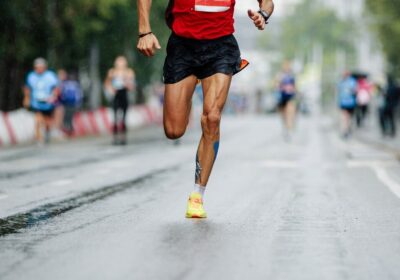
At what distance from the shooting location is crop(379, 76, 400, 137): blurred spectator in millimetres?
34375

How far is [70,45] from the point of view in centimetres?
3700

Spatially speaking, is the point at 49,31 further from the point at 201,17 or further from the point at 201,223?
the point at 201,223

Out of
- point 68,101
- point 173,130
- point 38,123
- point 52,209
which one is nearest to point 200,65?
point 173,130

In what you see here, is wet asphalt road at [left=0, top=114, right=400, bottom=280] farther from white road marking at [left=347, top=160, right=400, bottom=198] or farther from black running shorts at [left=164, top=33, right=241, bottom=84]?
black running shorts at [left=164, top=33, right=241, bottom=84]

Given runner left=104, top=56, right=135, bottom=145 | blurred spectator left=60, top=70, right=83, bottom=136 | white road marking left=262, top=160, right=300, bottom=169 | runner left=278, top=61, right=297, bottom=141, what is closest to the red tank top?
white road marking left=262, top=160, right=300, bottom=169

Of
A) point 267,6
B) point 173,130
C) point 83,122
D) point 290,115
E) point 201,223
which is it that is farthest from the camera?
point 83,122

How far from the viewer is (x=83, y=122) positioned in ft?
119

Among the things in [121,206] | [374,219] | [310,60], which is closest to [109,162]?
[121,206]

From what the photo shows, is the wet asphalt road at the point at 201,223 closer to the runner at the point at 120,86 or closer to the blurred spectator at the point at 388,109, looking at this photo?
the runner at the point at 120,86

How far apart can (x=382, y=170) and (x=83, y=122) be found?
2019cm

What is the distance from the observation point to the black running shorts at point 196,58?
31.1 ft

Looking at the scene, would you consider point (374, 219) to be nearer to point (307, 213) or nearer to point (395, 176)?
point (307, 213)

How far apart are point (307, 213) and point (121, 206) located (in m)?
1.63

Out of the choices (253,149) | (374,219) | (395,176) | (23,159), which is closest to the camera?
(374,219)
